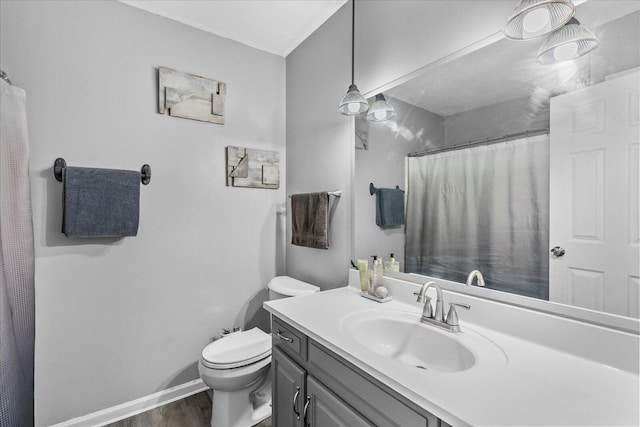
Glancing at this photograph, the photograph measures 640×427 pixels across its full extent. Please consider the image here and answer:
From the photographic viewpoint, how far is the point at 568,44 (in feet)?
3.01

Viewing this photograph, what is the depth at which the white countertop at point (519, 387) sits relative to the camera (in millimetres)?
621

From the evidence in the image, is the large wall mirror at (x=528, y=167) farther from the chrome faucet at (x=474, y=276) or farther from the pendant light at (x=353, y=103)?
the pendant light at (x=353, y=103)

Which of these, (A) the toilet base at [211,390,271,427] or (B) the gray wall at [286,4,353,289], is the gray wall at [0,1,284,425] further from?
(A) the toilet base at [211,390,271,427]

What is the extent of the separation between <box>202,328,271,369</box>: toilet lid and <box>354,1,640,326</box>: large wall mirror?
3.12 feet

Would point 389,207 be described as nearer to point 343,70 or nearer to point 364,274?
point 364,274

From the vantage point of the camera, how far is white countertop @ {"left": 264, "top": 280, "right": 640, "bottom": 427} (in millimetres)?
621

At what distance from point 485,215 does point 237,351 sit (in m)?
1.45

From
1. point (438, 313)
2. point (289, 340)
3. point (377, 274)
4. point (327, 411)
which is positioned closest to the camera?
point (327, 411)

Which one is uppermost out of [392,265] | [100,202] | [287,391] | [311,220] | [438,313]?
[100,202]

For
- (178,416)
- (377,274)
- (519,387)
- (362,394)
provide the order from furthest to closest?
1. (178,416)
2. (377,274)
3. (362,394)
4. (519,387)

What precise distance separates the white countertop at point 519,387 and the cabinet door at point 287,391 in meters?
0.28

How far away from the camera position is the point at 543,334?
94cm

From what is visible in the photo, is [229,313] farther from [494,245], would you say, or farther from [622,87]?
[622,87]

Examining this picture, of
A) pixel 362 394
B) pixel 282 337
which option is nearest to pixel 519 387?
pixel 362 394
